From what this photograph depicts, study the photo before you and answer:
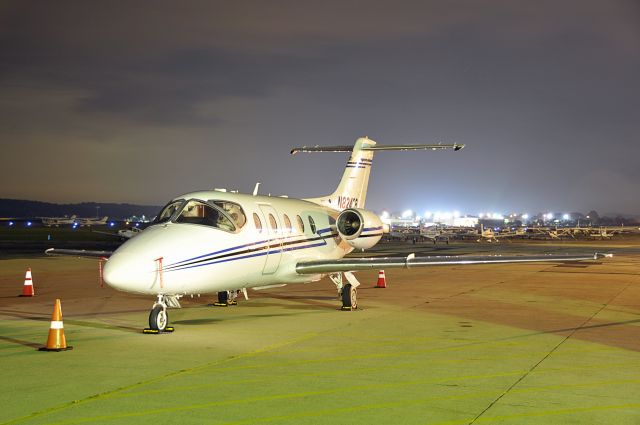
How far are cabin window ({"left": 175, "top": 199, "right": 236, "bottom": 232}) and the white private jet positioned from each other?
19 mm

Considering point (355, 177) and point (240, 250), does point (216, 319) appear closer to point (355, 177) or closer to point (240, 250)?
point (240, 250)

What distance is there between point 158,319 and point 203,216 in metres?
2.25

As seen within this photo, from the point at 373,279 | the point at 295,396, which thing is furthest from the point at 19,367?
the point at 373,279

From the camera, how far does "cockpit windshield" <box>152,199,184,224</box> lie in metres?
13.0

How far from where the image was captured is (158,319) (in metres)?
12.1

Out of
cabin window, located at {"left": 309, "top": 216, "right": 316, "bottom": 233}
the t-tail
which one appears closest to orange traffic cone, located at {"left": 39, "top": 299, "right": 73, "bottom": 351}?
cabin window, located at {"left": 309, "top": 216, "right": 316, "bottom": 233}

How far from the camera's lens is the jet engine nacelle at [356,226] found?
59.8 feet

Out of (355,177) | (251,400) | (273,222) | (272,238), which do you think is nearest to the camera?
(251,400)

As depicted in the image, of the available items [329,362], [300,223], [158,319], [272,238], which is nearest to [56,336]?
[158,319]

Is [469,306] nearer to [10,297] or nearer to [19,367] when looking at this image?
[19,367]

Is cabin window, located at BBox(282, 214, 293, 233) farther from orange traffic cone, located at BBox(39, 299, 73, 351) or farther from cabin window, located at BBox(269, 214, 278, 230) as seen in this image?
orange traffic cone, located at BBox(39, 299, 73, 351)

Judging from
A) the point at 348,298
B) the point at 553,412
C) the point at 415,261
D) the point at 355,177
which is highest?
the point at 355,177

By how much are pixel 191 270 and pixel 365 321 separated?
3.83m

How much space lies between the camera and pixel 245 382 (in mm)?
8211
